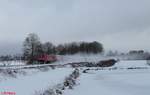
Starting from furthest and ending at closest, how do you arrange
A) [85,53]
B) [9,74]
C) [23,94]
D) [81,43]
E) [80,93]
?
[81,43], [85,53], [9,74], [80,93], [23,94]

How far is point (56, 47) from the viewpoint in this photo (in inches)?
6235

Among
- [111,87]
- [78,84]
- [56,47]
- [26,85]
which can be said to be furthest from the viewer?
[56,47]

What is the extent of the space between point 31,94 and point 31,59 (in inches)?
3503

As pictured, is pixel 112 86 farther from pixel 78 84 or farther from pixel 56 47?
pixel 56 47

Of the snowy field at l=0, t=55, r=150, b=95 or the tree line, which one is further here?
the tree line

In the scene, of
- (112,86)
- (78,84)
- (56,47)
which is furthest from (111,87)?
(56,47)

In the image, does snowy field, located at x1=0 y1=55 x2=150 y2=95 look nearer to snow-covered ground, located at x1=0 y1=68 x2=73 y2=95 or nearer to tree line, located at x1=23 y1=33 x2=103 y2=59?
snow-covered ground, located at x1=0 y1=68 x2=73 y2=95

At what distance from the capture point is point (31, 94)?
17000mm

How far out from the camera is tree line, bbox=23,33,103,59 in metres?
122

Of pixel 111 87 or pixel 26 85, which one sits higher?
pixel 26 85

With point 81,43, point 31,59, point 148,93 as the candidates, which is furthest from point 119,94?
point 81,43

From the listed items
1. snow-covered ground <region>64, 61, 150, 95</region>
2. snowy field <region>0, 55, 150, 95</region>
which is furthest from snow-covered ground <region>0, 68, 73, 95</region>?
snow-covered ground <region>64, 61, 150, 95</region>

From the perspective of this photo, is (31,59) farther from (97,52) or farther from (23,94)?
(23,94)

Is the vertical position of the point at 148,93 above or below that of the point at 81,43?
below
